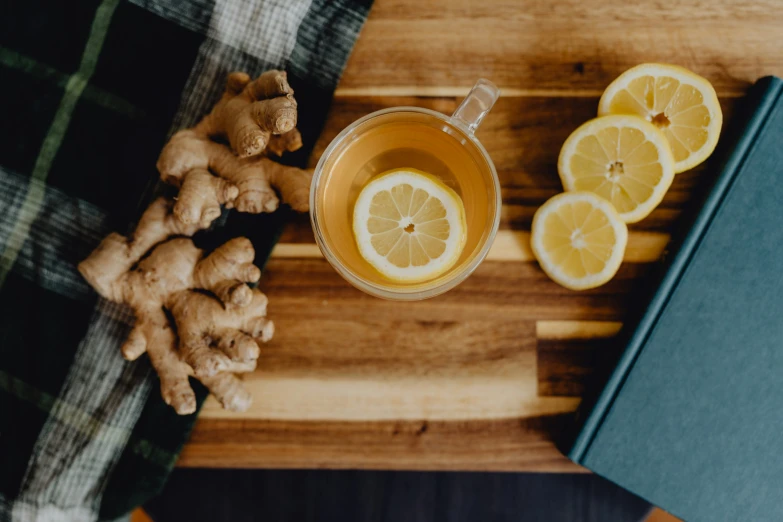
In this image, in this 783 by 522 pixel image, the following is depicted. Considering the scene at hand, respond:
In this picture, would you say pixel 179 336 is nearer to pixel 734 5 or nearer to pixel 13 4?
pixel 13 4

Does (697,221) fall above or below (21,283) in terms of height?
above

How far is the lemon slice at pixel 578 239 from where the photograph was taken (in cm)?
80

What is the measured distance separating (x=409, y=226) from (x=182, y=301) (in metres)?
0.31

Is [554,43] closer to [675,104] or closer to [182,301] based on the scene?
[675,104]

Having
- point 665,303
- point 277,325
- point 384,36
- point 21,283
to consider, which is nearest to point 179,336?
point 277,325

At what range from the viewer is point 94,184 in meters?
0.87

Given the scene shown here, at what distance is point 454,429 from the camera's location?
852mm

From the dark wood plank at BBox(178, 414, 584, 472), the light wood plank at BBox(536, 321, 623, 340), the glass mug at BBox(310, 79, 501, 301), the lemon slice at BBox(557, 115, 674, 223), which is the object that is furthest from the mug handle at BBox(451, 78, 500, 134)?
the dark wood plank at BBox(178, 414, 584, 472)

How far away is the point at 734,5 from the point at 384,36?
49 centimetres

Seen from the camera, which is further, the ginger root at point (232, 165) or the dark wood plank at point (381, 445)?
the dark wood plank at point (381, 445)

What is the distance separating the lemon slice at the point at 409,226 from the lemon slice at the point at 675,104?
0.90 ft

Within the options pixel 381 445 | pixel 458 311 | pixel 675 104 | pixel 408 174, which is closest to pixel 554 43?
pixel 675 104

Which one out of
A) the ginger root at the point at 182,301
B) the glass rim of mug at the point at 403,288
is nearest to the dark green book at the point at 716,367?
the glass rim of mug at the point at 403,288

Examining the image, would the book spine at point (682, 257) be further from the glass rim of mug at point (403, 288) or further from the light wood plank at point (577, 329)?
the glass rim of mug at point (403, 288)
